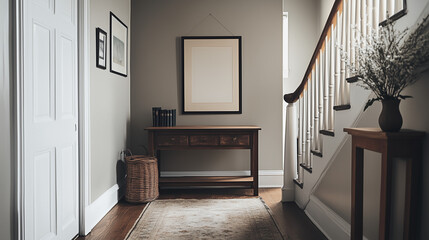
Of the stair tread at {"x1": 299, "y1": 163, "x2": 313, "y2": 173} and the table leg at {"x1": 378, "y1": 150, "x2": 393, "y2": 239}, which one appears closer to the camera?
the table leg at {"x1": 378, "y1": 150, "x2": 393, "y2": 239}

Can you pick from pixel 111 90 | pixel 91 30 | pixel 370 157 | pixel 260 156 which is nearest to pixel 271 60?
pixel 260 156

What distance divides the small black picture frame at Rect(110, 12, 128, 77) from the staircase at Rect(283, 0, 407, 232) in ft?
6.34

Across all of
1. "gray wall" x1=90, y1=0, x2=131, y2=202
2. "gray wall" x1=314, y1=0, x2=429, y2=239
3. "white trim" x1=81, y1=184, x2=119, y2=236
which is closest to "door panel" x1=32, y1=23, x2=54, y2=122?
"gray wall" x1=90, y1=0, x2=131, y2=202

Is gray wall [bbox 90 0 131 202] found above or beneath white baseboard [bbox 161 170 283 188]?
above

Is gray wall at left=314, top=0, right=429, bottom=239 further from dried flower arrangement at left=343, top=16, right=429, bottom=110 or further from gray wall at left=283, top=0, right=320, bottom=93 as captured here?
gray wall at left=283, top=0, right=320, bottom=93

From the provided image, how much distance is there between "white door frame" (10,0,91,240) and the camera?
6.31 ft

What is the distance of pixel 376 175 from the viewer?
2.02m

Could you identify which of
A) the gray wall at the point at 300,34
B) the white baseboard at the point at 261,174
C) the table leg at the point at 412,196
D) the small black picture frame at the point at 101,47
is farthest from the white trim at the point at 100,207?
the gray wall at the point at 300,34

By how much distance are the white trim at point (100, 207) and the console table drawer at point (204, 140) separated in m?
1.00

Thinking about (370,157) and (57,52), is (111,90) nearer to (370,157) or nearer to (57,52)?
(57,52)

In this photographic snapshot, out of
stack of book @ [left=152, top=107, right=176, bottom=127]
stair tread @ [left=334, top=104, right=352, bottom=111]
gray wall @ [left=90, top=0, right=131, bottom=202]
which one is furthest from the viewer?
stack of book @ [left=152, top=107, right=176, bottom=127]

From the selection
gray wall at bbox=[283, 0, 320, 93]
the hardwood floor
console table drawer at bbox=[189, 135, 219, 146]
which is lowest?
the hardwood floor

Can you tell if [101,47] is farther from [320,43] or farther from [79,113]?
[320,43]

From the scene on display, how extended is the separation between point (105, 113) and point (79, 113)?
606 millimetres
